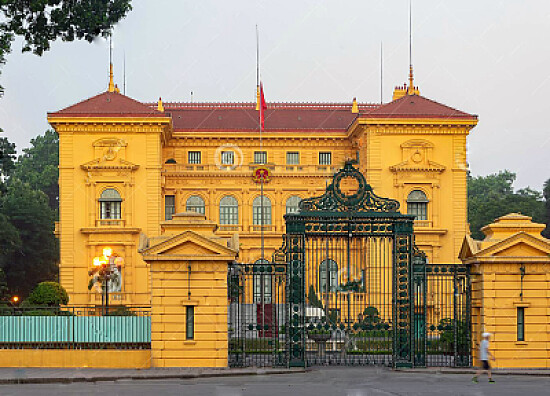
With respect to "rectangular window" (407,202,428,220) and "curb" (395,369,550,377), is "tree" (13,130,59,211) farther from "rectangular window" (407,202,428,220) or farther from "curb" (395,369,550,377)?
"curb" (395,369,550,377)

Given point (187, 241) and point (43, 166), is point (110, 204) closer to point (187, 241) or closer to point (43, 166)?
point (187, 241)

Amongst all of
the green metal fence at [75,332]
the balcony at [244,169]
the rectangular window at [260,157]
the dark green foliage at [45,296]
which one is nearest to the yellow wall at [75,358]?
the green metal fence at [75,332]

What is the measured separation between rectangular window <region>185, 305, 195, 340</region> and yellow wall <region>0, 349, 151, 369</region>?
1.14 metres

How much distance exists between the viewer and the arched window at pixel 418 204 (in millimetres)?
53156

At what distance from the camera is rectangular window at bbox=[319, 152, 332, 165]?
59.7 meters

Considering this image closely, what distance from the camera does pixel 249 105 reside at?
2525 inches

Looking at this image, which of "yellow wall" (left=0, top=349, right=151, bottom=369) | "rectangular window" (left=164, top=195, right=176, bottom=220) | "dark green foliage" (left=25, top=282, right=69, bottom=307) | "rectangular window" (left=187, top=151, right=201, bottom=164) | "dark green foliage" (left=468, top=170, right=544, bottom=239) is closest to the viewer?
"yellow wall" (left=0, top=349, right=151, bottom=369)

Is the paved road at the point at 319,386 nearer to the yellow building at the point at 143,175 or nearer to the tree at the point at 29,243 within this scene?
the yellow building at the point at 143,175

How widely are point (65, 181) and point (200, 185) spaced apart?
896 centimetres

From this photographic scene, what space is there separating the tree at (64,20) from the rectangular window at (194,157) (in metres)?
33.4

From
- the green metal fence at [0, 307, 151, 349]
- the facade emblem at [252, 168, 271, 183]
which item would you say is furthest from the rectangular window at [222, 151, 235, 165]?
the green metal fence at [0, 307, 151, 349]

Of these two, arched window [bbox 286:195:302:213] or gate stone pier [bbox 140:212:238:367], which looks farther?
arched window [bbox 286:195:302:213]

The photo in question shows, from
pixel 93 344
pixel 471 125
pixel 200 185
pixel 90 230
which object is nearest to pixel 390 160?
pixel 471 125

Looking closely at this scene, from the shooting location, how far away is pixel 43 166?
3994 inches
